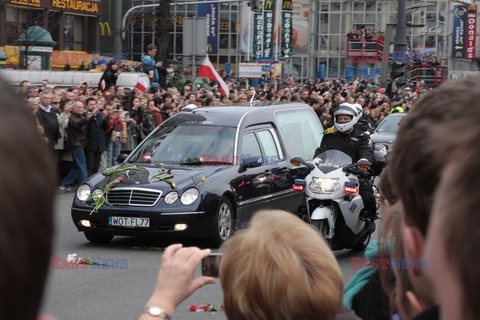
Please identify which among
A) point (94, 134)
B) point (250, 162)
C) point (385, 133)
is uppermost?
point (250, 162)

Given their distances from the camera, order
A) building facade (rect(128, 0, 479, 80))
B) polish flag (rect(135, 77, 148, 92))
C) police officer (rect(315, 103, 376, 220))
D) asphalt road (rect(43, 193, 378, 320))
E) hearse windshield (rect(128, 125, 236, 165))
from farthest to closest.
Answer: building facade (rect(128, 0, 479, 80)), polish flag (rect(135, 77, 148, 92)), hearse windshield (rect(128, 125, 236, 165)), police officer (rect(315, 103, 376, 220)), asphalt road (rect(43, 193, 378, 320))

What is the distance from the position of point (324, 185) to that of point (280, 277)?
895 centimetres

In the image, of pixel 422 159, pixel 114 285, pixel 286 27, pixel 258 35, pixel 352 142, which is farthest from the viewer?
pixel 286 27

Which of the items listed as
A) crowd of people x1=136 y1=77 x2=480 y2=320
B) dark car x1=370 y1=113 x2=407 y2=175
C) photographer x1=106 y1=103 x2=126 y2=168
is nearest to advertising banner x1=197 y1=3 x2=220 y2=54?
dark car x1=370 y1=113 x2=407 y2=175

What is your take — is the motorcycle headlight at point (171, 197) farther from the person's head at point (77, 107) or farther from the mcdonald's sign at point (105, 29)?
the mcdonald's sign at point (105, 29)

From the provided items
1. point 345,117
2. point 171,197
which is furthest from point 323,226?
point 171,197

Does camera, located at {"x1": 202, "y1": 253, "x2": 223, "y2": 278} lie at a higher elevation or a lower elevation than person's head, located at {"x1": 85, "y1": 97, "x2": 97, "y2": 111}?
higher

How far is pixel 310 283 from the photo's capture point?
2428 mm

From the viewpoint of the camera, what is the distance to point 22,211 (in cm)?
99

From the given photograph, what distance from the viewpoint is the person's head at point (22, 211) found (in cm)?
97

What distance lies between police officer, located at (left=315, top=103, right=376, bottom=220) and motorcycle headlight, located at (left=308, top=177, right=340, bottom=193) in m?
0.46

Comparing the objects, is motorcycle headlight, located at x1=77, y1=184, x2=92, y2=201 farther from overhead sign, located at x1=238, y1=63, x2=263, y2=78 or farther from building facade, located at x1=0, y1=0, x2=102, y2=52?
building facade, located at x1=0, y1=0, x2=102, y2=52

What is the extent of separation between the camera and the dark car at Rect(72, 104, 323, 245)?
12031mm

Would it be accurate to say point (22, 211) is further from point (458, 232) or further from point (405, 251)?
point (405, 251)
